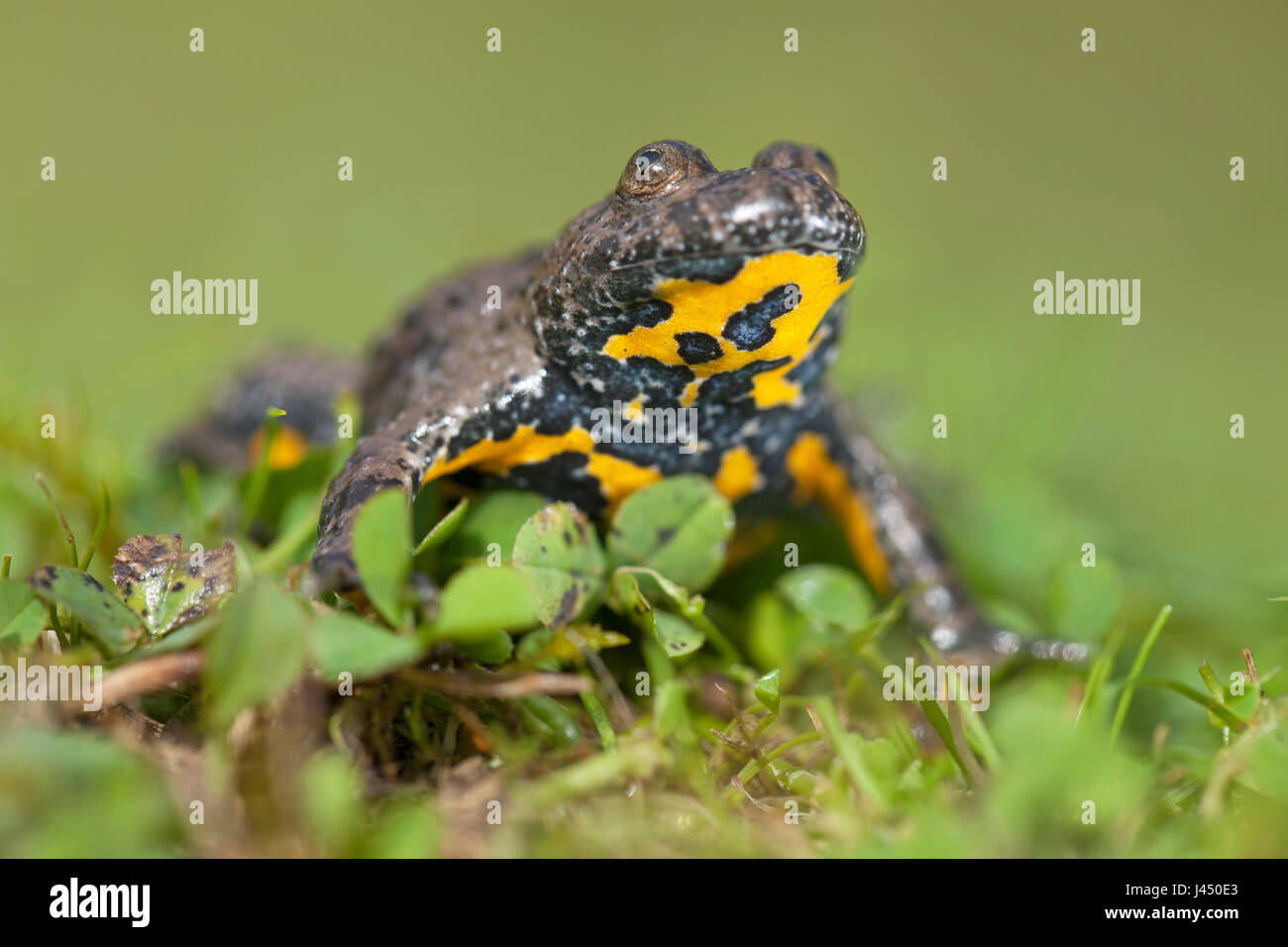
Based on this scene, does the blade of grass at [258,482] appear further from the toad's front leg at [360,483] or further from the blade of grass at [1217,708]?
the blade of grass at [1217,708]

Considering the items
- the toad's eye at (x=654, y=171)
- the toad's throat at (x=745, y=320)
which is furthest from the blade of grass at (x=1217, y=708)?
the toad's eye at (x=654, y=171)

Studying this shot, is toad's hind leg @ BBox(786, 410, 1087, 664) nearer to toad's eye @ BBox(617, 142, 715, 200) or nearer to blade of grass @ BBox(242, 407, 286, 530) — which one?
toad's eye @ BBox(617, 142, 715, 200)

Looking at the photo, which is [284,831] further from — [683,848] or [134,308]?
[134,308]

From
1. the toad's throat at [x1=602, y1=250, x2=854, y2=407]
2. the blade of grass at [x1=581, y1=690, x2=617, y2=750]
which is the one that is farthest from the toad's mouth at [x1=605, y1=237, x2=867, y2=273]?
the blade of grass at [x1=581, y1=690, x2=617, y2=750]

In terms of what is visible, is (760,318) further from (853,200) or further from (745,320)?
(853,200)

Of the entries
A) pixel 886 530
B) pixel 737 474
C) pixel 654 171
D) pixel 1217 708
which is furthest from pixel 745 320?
pixel 1217 708
